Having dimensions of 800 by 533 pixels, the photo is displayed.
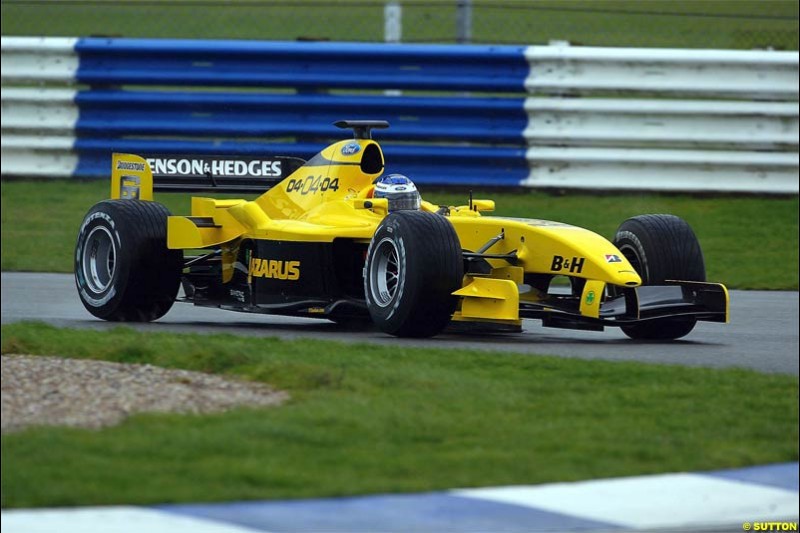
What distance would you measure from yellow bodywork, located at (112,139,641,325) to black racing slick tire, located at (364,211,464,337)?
0.17 metres

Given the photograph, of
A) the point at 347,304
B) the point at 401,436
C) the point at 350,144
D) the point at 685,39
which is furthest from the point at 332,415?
the point at 685,39

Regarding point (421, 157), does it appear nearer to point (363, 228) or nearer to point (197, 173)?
point (197, 173)

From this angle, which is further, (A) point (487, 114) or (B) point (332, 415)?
(A) point (487, 114)

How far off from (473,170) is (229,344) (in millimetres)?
7693

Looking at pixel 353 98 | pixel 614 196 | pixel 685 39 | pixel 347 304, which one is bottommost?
pixel 347 304

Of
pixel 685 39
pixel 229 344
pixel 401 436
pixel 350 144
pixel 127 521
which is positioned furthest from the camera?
pixel 685 39

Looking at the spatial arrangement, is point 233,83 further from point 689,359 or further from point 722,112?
point 689,359

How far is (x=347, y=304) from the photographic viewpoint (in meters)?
10.2

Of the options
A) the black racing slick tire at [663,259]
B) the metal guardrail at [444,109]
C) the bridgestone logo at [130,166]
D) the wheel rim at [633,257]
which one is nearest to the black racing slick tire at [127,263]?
the bridgestone logo at [130,166]

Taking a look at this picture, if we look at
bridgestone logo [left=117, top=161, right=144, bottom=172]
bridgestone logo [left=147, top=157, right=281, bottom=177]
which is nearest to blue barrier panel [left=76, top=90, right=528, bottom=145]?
bridgestone logo [left=147, top=157, right=281, bottom=177]

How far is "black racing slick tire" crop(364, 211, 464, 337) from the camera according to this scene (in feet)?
30.2

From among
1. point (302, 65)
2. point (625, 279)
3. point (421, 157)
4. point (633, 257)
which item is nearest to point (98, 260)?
point (633, 257)

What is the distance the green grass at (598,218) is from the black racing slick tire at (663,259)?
3.70 meters

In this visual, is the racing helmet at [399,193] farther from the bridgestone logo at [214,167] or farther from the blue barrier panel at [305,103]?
the blue barrier panel at [305,103]
